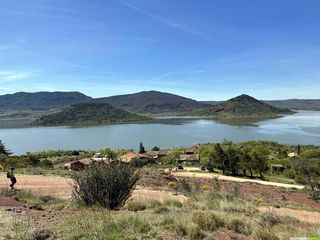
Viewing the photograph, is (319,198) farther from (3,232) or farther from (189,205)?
(3,232)

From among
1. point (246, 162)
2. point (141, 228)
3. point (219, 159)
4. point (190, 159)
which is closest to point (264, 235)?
point (141, 228)

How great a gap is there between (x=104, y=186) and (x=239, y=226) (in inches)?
159

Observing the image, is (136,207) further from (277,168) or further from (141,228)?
(277,168)

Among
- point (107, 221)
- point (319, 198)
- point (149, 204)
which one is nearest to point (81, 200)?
point (149, 204)

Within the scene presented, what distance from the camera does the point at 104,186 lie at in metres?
10.3

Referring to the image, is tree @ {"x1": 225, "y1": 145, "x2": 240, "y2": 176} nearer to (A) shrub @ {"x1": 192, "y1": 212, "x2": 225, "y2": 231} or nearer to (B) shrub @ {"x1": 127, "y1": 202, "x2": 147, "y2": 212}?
(B) shrub @ {"x1": 127, "y1": 202, "x2": 147, "y2": 212}

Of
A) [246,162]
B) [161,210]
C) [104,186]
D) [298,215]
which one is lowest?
[246,162]

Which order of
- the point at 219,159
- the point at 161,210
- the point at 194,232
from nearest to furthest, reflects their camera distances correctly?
1. the point at 194,232
2. the point at 161,210
3. the point at 219,159

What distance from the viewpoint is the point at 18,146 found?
119 m

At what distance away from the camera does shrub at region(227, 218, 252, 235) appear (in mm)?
7105

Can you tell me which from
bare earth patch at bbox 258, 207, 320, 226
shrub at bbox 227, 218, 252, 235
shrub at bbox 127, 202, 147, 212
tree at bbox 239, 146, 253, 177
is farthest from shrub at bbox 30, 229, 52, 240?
tree at bbox 239, 146, 253, 177

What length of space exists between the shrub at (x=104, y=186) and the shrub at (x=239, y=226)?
3.47 m

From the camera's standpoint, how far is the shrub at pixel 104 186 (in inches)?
399

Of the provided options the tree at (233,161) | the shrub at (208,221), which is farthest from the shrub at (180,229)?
the tree at (233,161)
